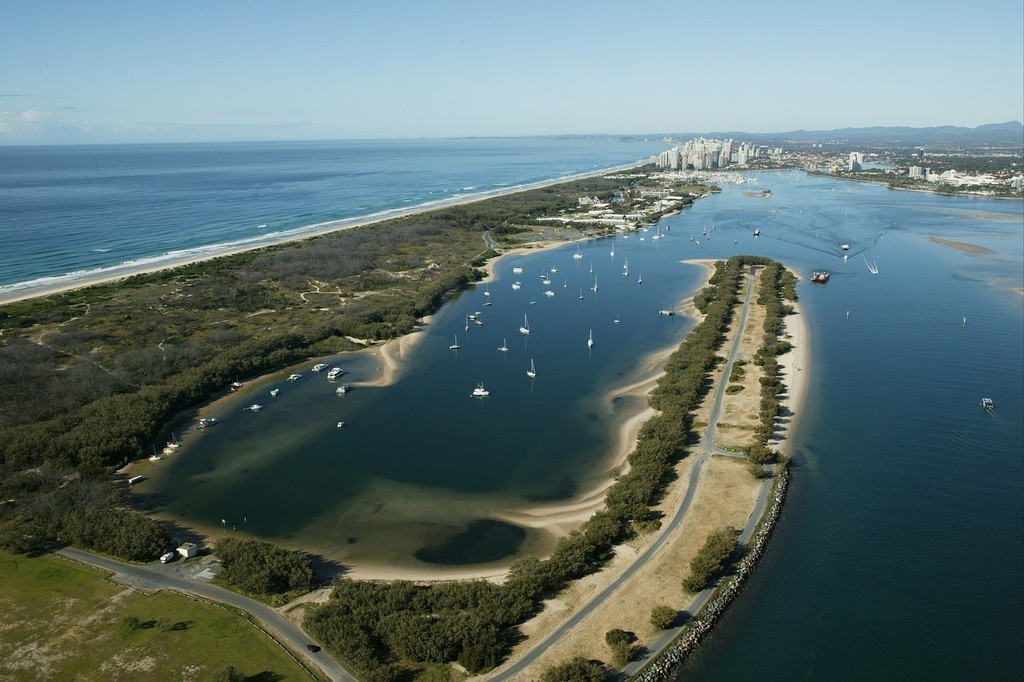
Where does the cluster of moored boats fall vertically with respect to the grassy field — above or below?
above

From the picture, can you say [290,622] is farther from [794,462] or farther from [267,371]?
[267,371]

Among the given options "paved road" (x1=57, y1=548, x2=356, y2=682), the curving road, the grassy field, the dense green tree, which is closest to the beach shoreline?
"paved road" (x1=57, y1=548, x2=356, y2=682)

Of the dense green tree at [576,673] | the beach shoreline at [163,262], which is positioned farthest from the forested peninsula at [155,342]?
the dense green tree at [576,673]

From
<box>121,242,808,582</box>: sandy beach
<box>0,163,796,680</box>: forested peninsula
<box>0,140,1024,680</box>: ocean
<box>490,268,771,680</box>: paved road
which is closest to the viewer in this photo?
<box>490,268,771,680</box>: paved road

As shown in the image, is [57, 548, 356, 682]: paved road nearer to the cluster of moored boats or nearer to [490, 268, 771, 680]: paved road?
[490, 268, 771, 680]: paved road

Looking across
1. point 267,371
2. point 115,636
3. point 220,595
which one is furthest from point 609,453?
point 267,371

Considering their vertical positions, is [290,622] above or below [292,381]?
below

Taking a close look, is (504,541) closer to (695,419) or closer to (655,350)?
(695,419)

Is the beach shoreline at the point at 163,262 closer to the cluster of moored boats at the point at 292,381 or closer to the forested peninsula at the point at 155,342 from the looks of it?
the forested peninsula at the point at 155,342

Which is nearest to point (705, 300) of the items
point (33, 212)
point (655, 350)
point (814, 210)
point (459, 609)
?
point (655, 350)
